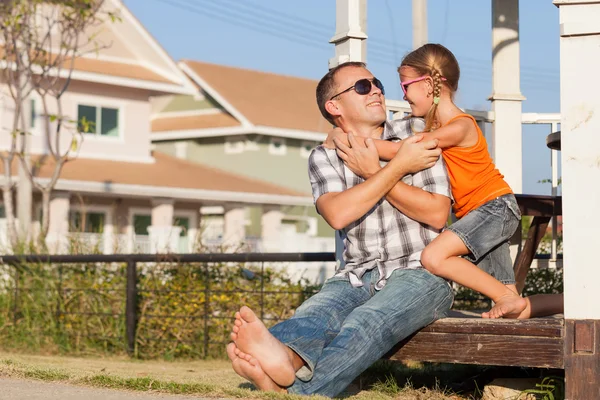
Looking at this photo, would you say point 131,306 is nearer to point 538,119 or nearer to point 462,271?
point 538,119

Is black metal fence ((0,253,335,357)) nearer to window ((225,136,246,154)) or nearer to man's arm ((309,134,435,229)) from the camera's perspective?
man's arm ((309,134,435,229))

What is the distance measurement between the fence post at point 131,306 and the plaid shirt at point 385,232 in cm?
430

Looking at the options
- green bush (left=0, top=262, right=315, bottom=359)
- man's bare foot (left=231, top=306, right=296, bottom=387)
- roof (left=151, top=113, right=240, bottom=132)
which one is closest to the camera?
man's bare foot (left=231, top=306, right=296, bottom=387)

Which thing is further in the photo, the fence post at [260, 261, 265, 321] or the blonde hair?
the fence post at [260, 261, 265, 321]

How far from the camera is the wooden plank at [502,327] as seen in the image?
4.64 m

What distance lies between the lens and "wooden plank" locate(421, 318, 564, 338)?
4.64m

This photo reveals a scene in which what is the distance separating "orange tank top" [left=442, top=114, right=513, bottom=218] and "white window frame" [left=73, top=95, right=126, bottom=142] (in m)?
19.9

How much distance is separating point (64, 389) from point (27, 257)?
5.25m

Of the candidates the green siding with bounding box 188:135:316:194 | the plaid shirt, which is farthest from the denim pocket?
the green siding with bounding box 188:135:316:194

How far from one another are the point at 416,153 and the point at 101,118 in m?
20.8

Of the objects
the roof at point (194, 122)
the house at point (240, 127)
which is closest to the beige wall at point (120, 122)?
the roof at point (194, 122)

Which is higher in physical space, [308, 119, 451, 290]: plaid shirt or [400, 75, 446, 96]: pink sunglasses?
[400, 75, 446, 96]: pink sunglasses

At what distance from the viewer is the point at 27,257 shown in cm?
998

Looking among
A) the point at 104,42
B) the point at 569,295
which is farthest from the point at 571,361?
the point at 104,42
